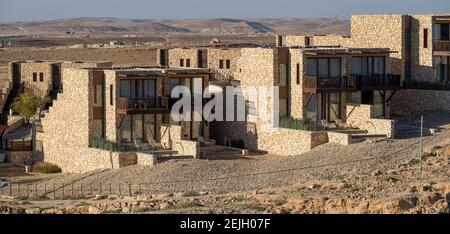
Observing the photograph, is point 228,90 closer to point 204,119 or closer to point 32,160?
point 204,119

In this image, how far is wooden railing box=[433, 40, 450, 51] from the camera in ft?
191

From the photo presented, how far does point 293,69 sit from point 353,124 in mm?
3151

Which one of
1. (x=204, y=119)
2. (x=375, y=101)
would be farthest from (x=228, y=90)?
(x=375, y=101)

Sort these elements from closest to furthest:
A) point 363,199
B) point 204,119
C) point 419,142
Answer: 1. point 363,199
2. point 419,142
3. point 204,119

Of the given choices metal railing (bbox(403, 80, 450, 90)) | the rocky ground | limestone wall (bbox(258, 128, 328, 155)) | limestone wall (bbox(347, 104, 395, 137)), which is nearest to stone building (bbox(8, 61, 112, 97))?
the rocky ground

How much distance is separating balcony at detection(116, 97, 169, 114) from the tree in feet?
39.5

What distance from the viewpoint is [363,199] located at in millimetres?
36406

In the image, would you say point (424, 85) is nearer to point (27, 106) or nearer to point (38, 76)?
point (27, 106)

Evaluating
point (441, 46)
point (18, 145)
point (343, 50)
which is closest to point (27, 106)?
point (18, 145)

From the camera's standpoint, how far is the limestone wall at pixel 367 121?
165 feet

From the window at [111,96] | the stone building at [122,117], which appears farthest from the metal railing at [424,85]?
the window at [111,96]

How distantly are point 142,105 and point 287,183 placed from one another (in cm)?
881

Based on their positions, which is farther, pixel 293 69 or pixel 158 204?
pixel 293 69

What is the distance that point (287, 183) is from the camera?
43906 millimetres
